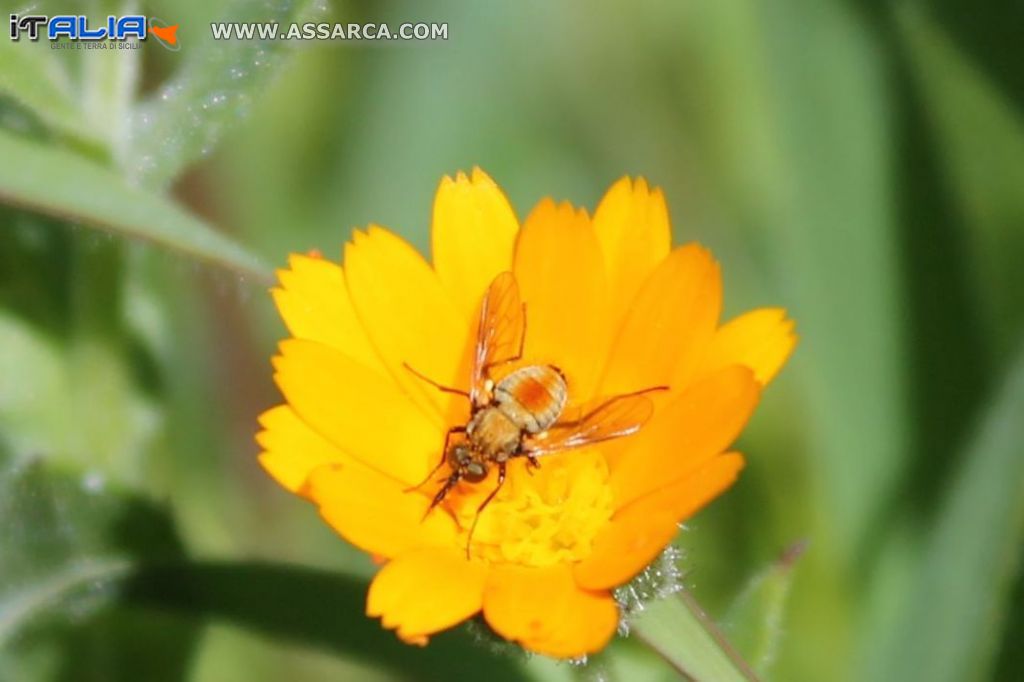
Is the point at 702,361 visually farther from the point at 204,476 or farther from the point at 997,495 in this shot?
the point at 204,476

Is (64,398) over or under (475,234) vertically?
under

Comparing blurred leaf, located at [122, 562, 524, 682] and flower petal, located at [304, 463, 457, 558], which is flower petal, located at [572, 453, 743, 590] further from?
blurred leaf, located at [122, 562, 524, 682]

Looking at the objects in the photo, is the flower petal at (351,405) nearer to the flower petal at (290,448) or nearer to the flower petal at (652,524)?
the flower petal at (290,448)

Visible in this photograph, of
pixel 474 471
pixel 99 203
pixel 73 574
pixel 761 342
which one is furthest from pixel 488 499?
pixel 99 203

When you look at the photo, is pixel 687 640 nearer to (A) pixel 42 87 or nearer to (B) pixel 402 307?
(B) pixel 402 307

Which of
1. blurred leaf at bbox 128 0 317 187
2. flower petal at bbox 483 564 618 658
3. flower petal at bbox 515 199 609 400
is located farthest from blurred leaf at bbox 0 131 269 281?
flower petal at bbox 483 564 618 658

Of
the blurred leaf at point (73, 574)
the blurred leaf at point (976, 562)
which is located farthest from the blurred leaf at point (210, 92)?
the blurred leaf at point (976, 562)

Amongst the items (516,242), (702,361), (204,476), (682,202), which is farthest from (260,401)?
(702,361)
